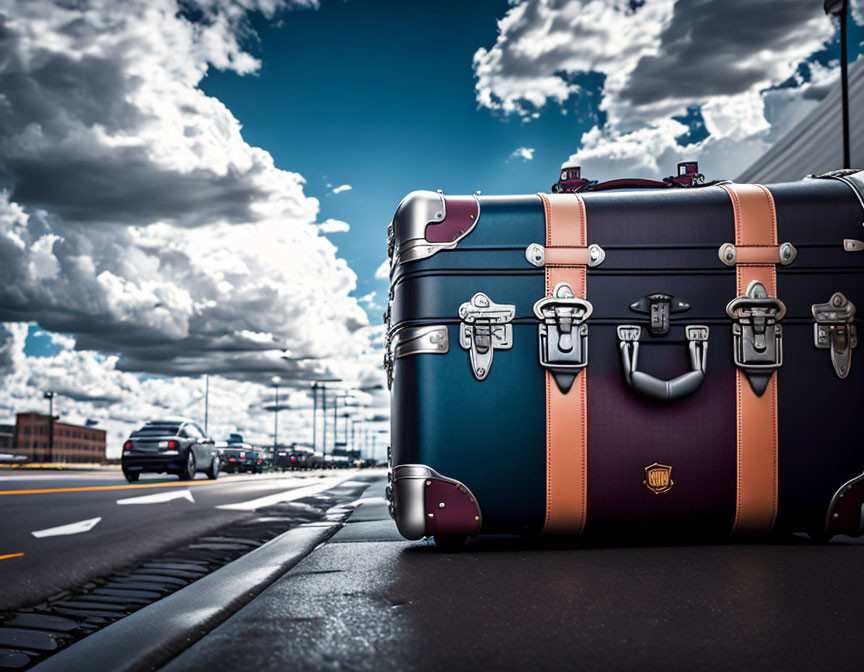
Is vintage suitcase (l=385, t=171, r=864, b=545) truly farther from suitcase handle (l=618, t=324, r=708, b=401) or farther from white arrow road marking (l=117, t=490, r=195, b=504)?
white arrow road marking (l=117, t=490, r=195, b=504)

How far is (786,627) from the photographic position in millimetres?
1843

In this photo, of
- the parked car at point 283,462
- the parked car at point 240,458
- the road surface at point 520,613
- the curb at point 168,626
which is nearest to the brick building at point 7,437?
the parked car at point 283,462

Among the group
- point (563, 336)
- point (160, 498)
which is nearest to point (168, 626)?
point (563, 336)

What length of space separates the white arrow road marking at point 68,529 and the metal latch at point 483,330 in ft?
12.3

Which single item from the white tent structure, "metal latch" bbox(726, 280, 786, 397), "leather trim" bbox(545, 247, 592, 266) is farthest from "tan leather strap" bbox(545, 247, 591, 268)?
the white tent structure

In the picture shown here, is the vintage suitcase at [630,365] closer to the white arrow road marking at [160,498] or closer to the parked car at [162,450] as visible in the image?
the white arrow road marking at [160,498]

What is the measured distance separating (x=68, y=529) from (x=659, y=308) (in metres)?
4.84

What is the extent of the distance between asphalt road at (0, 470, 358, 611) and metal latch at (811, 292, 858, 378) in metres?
3.72

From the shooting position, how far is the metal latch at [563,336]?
3.27 m

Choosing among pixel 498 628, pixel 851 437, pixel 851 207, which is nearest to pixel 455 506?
pixel 498 628

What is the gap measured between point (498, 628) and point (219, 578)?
171cm

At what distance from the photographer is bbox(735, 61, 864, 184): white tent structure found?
63.4 ft

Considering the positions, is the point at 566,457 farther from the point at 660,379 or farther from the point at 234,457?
the point at 234,457

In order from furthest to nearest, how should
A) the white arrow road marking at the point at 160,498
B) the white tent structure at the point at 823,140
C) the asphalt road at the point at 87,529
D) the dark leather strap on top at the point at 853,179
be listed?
the white tent structure at the point at 823,140
the white arrow road marking at the point at 160,498
the asphalt road at the point at 87,529
the dark leather strap on top at the point at 853,179
